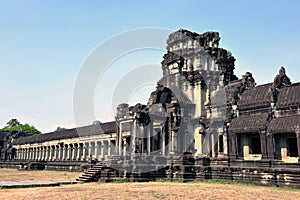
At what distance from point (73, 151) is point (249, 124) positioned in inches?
1458

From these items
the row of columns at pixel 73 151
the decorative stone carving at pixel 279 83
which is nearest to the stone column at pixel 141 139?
the decorative stone carving at pixel 279 83

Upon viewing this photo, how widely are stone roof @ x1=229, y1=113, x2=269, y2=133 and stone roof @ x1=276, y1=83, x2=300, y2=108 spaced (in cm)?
151

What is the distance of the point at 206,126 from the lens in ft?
94.2

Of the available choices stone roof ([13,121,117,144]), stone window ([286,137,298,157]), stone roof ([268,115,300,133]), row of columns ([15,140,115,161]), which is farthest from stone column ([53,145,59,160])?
stone window ([286,137,298,157])

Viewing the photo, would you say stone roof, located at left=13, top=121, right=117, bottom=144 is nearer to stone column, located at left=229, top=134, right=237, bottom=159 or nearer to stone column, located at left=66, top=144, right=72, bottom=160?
stone column, located at left=66, top=144, right=72, bottom=160

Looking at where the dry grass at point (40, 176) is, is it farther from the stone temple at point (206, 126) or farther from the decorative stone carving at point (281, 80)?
the decorative stone carving at point (281, 80)

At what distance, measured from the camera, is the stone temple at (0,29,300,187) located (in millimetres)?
22547

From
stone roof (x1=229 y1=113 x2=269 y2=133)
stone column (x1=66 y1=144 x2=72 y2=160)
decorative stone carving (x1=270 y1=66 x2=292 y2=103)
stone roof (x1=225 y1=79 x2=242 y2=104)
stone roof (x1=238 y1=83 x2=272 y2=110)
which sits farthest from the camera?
stone column (x1=66 y1=144 x2=72 y2=160)

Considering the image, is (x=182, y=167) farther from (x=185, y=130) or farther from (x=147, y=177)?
(x=185, y=130)

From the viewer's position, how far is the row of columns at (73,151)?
155ft

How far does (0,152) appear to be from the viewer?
79062mm

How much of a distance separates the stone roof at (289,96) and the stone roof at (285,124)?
1.12m

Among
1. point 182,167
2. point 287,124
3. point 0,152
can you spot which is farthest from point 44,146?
point 287,124

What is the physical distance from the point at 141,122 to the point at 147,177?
5.54 m
